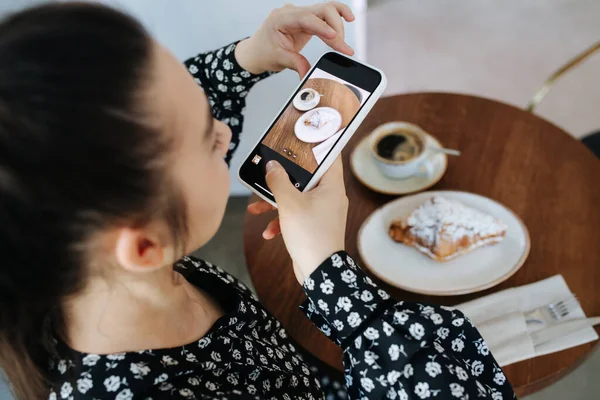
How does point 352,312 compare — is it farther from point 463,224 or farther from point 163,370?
point 463,224

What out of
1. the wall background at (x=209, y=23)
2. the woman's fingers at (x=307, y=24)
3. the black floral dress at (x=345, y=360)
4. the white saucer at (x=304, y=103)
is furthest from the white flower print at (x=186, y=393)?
the wall background at (x=209, y=23)

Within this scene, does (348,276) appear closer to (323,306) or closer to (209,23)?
(323,306)

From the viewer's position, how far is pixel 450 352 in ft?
2.00

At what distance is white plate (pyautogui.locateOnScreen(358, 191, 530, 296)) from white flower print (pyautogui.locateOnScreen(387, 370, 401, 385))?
0.82ft

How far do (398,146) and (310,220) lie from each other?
0.44 metres

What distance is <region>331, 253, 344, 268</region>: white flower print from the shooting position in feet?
1.95

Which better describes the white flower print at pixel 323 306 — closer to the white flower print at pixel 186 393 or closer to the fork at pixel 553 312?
the white flower print at pixel 186 393

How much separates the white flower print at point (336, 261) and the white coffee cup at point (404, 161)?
0.39 m

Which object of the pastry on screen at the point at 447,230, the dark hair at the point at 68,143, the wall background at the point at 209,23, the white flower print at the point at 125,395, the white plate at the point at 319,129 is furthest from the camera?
the wall background at the point at 209,23

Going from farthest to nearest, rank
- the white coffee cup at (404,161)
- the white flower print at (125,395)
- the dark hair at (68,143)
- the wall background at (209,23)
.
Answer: the wall background at (209,23), the white coffee cup at (404,161), the white flower print at (125,395), the dark hair at (68,143)

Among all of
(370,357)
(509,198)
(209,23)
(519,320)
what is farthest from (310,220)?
(209,23)

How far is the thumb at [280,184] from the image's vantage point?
63cm

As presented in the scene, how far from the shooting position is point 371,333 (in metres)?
0.58

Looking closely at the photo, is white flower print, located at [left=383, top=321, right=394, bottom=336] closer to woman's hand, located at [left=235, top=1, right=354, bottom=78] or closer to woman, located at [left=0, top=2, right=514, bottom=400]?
woman, located at [left=0, top=2, right=514, bottom=400]
